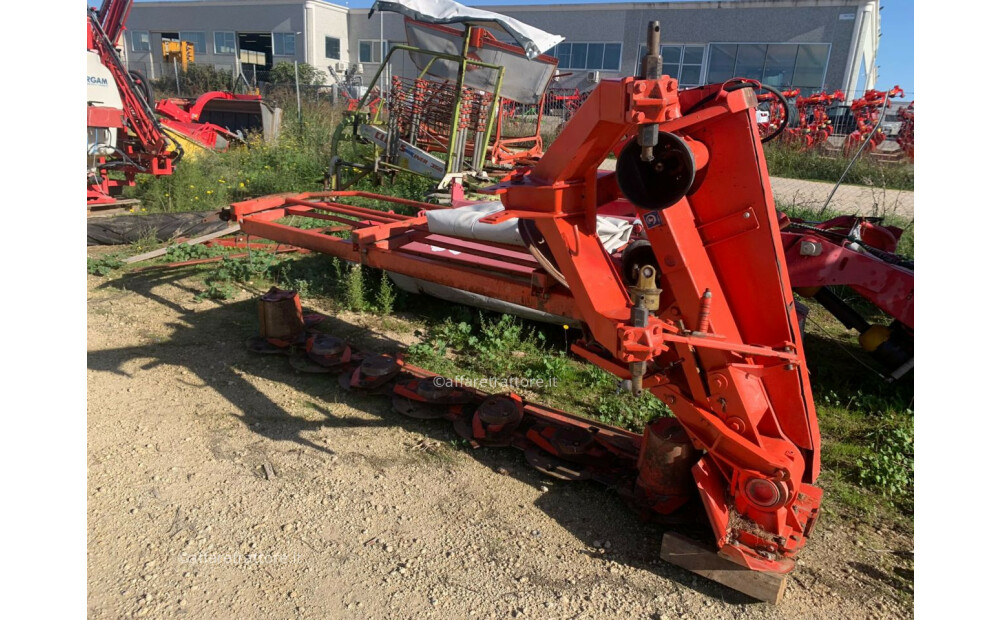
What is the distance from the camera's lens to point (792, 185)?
12750 mm

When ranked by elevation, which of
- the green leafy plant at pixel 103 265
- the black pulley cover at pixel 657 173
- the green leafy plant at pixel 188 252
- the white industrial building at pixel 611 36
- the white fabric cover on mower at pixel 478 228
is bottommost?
the green leafy plant at pixel 103 265

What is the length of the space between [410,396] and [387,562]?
1.33m

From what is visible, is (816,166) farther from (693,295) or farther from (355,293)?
(693,295)

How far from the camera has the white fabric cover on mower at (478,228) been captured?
15.0 ft

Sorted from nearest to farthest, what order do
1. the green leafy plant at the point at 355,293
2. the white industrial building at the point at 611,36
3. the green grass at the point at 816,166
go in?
the green leafy plant at the point at 355,293, the green grass at the point at 816,166, the white industrial building at the point at 611,36

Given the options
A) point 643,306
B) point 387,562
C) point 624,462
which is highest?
point 643,306

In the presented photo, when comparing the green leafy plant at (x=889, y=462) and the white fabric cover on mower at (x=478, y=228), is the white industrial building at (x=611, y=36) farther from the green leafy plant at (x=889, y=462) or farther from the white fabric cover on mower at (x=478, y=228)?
the green leafy plant at (x=889, y=462)

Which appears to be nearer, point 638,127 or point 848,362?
point 638,127

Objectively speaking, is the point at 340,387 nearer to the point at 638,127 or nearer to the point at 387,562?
the point at 387,562

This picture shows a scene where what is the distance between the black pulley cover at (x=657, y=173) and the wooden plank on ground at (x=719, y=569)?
5.27ft

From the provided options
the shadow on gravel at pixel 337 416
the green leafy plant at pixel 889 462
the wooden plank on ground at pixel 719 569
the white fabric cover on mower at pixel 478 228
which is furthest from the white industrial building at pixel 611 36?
the wooden plank on ground at pixel 719 569

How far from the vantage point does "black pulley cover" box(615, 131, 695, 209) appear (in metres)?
2.33

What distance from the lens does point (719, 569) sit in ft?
9.08

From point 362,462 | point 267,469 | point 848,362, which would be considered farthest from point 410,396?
point 848,362
